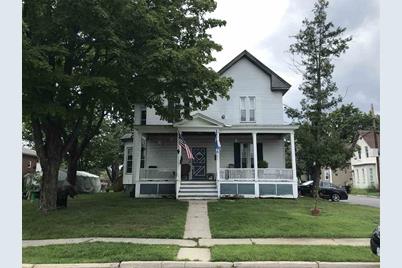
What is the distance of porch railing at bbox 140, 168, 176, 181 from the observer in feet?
75.7

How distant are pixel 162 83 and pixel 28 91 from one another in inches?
201

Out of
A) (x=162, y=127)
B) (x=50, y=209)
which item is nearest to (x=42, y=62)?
(x=50, y=209)

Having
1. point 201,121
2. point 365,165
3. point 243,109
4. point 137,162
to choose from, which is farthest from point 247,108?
point 365,165

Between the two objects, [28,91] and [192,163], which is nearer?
[28,91]

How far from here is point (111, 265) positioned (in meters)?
8.84

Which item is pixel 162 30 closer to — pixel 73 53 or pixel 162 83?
pixel 162 83

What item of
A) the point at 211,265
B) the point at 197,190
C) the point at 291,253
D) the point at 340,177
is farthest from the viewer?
the point at 340,177

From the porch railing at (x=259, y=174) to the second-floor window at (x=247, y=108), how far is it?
13.3ft

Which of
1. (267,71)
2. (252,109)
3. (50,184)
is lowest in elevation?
(50,184)

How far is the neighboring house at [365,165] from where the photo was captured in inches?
2019

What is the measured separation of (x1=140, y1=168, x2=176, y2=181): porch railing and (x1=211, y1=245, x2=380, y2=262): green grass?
510 inches

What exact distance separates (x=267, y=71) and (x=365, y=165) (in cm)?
3431

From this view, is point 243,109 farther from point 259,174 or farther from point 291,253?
point 291,253

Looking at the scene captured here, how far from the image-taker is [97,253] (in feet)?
32.2
